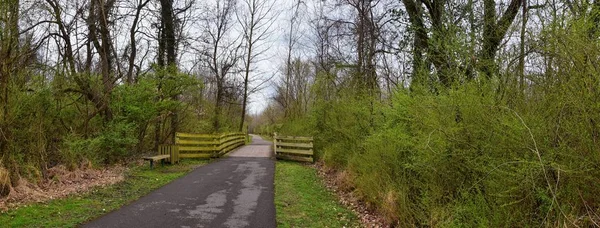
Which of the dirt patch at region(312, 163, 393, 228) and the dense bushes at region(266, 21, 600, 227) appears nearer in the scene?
the dense bushes at region(266, 21, 600, 227)

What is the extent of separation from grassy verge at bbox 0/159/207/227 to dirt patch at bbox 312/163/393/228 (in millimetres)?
4143

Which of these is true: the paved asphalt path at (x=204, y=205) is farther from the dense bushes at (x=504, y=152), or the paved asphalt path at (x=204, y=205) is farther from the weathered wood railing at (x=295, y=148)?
the weathered wood railing at (x=295, y=148)

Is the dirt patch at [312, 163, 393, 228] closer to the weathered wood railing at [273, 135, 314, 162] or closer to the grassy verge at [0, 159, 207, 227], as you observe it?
the weathered wood railing at [273, 135, 314, 162]

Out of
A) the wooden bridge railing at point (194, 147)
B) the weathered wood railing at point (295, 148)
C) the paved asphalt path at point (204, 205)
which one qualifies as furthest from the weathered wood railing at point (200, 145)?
the paved asphalt path at point (204, 205)

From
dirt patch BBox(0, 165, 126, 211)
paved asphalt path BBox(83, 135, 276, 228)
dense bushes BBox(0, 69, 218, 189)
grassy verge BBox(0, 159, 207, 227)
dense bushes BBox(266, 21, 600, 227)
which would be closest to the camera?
dense bushes BBox(266, 21, 600, 227)

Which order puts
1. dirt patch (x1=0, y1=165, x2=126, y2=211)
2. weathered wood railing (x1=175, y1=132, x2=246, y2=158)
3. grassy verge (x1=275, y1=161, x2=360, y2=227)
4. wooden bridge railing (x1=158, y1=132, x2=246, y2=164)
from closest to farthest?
grassy verge (x1=275, y1=161, x2=360, y2=227) < dirt patch (x1=0, y1=165, x2=126, y2=211) < wooden bridge railing (x1=158, y1=132, x2=246, y2=164) < weathered wood railing (x1=175, y1=132, x2=246, y2=158)

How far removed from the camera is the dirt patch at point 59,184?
6375 mm

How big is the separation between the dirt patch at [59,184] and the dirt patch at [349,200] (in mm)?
5214

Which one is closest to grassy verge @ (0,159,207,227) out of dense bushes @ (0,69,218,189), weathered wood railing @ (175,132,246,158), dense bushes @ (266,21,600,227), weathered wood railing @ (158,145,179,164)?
dense bushes @ (0,69,218,189)

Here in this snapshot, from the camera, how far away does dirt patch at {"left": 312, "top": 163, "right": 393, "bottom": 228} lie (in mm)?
6176

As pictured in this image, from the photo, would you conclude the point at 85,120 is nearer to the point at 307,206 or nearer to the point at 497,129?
the point at 307,206

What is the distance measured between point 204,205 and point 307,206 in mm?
1902

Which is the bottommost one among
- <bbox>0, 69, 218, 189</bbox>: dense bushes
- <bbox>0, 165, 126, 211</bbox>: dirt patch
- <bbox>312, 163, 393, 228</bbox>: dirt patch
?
<bbox>312, 163, 393, 228</bbox>: dirt patch

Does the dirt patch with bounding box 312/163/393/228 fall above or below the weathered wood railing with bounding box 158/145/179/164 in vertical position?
below
